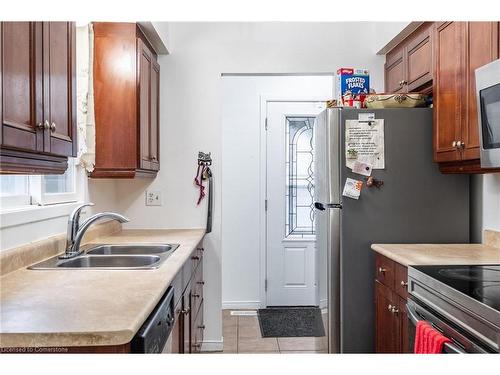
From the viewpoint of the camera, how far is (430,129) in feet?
7.84

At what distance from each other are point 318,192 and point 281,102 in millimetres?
1496

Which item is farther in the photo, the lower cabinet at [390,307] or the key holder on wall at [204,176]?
the key holder on wall at [204,176]

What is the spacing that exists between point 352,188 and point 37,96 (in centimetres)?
167

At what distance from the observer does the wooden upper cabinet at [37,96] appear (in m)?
1.07

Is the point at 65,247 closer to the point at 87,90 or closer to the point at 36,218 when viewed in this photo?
the point at 36,218

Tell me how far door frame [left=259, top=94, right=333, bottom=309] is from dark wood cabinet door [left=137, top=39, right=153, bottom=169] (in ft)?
4.80

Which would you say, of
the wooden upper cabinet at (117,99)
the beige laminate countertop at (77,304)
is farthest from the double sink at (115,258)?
the wooden upper cabinet at (117,99)

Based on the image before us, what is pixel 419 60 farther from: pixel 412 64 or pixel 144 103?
pixel 144 103

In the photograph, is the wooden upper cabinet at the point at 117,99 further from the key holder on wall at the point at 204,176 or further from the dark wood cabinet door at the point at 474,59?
the dark wood cabinet door at the point at 474,59

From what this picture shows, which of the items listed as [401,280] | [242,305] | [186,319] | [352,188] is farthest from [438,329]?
[242,305]

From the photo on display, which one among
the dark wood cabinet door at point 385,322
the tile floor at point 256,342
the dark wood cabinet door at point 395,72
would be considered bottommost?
the tile floor at point 256,342

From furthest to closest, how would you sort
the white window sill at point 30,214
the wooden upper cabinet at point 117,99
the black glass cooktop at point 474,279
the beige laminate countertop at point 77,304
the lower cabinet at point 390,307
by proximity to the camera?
1. the wooden upper cabinet at point 117,99
2. the lower cabinet at point 390,307
3. the white window sill at point 30,214
4. the black glass cooktop at point 474,279
5. the beige laminate countertop at point 77,304

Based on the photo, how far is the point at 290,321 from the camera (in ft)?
12.0

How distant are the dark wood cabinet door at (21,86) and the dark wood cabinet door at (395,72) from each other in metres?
2.15
